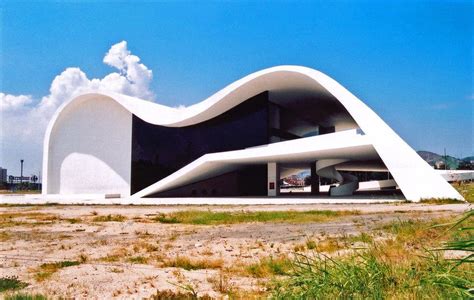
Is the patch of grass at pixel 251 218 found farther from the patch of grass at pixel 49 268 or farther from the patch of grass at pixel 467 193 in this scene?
the patch of grass at pixel 467 193

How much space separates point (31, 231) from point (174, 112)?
22.4 m

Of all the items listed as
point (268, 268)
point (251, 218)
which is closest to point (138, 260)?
point (268, 268)

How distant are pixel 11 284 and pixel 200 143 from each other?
2751 centimetres

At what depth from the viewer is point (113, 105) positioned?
34781 mm

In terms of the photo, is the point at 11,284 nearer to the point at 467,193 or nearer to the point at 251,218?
the point at 251,218

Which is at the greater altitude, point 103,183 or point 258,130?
point 258,130

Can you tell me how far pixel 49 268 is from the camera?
6.44m

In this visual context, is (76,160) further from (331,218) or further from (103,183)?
(331,218)

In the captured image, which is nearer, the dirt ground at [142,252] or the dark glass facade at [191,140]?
the dirt ground at [142,252]

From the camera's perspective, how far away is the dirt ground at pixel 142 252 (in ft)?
17.3

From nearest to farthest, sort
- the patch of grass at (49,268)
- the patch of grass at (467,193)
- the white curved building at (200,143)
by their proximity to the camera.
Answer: the patch of grass at (49,268)
the patch of grass at (467,193)
the white curved building at (200,143)

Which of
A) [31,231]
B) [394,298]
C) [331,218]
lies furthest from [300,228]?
[31,231]

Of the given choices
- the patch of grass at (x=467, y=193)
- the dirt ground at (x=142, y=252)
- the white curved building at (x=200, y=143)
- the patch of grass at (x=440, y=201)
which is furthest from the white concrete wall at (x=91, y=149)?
the patch of grass at (x=467, y=193)

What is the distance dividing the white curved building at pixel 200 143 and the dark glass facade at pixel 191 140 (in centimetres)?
9
